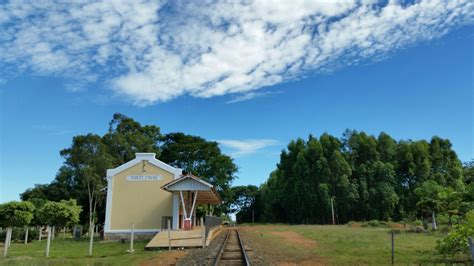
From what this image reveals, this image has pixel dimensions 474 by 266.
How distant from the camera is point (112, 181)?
80.4ft

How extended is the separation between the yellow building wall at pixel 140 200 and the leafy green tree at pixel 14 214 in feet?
15.4

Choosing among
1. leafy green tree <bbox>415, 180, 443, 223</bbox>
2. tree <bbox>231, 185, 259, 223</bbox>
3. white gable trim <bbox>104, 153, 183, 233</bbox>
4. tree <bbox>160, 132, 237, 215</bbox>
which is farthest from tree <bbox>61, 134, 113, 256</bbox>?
tree <bbox>231, 185, 259, 223</bbox>

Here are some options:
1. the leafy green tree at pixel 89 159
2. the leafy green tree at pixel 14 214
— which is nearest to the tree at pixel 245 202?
the leafy green tree at pixel 89 159

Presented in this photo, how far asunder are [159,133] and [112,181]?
23486 mm

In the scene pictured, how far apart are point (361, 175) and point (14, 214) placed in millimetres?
37529

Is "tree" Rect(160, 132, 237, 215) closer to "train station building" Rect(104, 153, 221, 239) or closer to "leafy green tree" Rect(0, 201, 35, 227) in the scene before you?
"train station building" Rect(104, 153, 221, 239)

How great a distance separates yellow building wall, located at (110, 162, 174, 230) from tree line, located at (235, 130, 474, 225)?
26.3 m

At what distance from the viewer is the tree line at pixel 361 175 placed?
46.0m

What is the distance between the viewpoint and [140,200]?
2428 centimetres

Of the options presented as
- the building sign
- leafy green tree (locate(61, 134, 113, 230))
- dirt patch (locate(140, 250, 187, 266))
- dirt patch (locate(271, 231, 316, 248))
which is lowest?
dirt patch (locate(140, 250, 187, 266))

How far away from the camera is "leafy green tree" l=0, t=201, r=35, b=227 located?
867 inches

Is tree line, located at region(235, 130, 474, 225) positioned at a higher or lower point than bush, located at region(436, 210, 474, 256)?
higher

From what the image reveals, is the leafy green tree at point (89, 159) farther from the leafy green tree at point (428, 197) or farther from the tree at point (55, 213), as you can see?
the leafy green tree at point (428, 197)

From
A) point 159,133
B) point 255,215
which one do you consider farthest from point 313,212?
point 255,215
